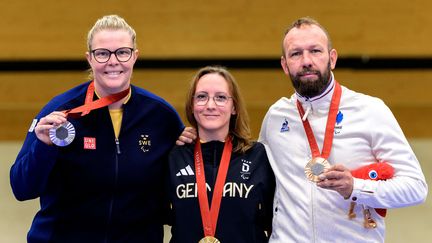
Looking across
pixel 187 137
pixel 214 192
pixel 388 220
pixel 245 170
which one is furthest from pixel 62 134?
pixel 388 220

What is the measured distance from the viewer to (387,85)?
29.7 feet

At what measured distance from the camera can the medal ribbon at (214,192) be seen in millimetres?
3180

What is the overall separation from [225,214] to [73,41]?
6383mm

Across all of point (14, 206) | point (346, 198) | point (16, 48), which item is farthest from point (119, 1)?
point (346, 198)

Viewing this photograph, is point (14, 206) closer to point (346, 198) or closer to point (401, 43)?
point (346, 198)

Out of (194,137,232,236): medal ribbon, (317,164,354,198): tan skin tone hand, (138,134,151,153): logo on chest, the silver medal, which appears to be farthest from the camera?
(138,134,151,153): logo on chest

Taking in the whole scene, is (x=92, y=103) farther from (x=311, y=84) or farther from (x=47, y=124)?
(x=311, y=84)

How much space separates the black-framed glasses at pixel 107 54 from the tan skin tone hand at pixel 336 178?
47.3 inches

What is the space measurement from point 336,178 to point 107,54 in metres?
1.34

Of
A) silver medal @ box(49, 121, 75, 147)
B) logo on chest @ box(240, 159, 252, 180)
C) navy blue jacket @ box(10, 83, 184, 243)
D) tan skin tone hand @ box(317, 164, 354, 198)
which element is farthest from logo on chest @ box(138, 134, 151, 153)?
tan skin tone hand @ box(317, 164, 354, 198)

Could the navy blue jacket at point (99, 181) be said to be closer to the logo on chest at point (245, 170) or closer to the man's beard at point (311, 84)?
the logo on chest at point (245, 170)

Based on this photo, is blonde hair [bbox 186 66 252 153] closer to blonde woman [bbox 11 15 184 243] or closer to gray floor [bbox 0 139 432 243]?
blonde woman [bbox 11 15 184 243]

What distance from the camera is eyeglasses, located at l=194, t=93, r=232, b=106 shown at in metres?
3.41

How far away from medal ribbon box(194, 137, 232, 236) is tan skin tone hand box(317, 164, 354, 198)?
0.57 meters
